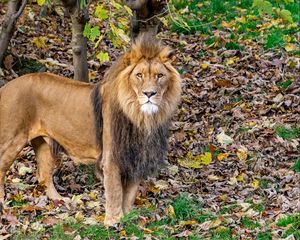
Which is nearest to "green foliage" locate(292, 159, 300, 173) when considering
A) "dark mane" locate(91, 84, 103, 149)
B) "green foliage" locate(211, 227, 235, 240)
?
"green foliage" locate(211, 227, 235, 240)

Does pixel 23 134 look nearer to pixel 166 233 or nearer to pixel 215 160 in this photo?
pixel 166 233

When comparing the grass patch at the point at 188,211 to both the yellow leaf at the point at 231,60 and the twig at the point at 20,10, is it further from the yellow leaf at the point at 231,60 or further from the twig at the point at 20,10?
the yellow leaf at the point at 231,60

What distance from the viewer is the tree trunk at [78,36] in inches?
340

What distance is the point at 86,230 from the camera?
689cm

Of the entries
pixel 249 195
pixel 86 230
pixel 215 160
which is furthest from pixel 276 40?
pixel 86 230

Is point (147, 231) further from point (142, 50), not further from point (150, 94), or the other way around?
point (142, 50)

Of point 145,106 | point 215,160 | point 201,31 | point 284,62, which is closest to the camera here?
point 145,106

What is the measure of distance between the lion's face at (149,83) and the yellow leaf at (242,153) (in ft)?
A: 7.33

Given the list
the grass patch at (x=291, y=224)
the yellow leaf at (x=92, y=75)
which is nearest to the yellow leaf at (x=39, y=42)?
the yellow leaf at (x=92, y=75)

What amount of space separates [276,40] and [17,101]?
20.3ft

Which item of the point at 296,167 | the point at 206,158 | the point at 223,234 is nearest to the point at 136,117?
the point at 223,234

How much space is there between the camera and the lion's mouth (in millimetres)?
6789

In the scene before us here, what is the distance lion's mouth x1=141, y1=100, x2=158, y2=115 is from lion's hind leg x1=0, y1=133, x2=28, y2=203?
4.90ft

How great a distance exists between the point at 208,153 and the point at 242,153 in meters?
0.40
